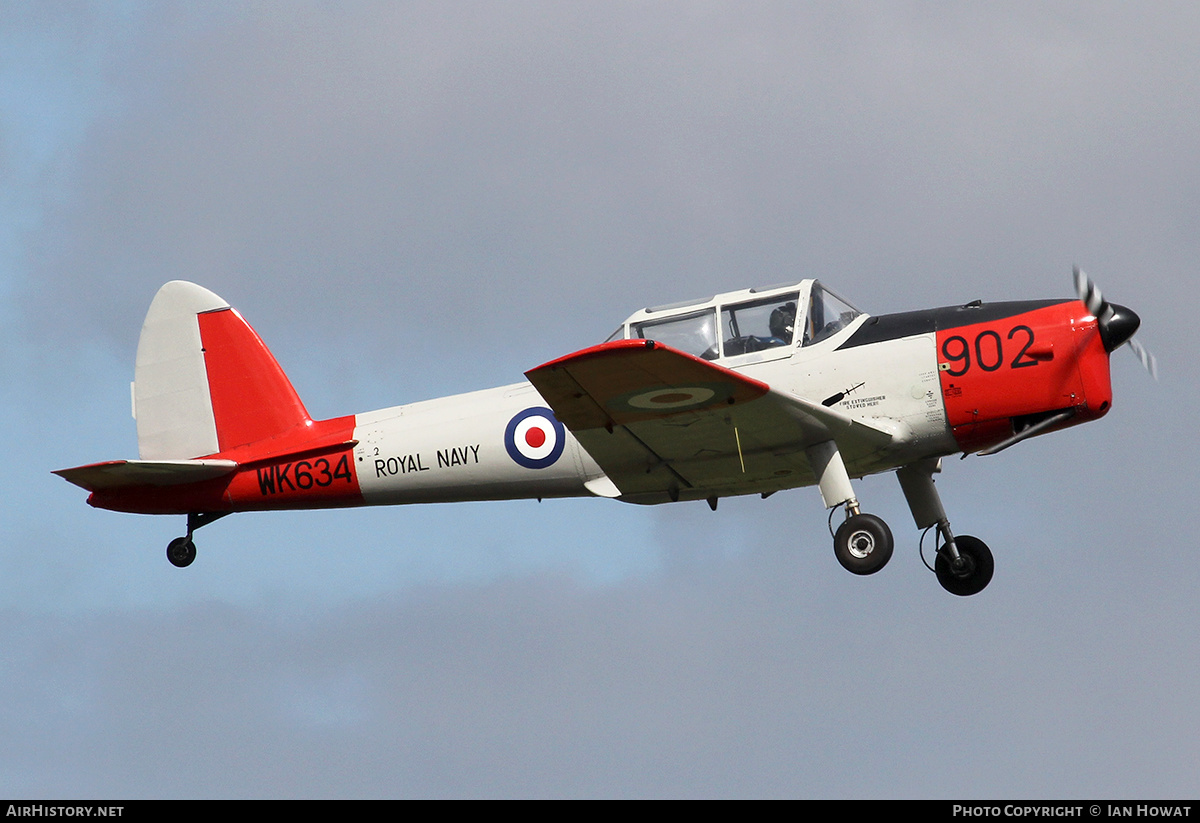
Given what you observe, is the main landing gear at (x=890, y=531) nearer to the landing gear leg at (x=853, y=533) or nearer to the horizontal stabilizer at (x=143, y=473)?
the landing gear leg at (x=853, y=533)

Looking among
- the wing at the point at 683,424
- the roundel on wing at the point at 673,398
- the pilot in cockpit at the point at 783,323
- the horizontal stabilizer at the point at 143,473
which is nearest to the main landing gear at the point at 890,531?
the wing at the point at 683,424

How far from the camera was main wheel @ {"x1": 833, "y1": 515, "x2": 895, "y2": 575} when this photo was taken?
490 inches

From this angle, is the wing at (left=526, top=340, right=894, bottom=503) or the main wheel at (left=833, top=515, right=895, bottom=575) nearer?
the wing at (left=526, top=340, right=894, bottom=503)

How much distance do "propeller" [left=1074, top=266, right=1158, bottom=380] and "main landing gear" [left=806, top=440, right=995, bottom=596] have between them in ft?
7.25

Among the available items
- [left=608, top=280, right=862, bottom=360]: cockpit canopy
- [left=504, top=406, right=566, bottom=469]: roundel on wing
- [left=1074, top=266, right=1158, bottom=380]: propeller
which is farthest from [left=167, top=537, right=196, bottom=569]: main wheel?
[left=1074, top=266, right=1158, bottom=380]: propeller

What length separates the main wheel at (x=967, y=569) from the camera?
13953 mm

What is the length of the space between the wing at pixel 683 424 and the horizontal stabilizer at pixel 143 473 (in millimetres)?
4077

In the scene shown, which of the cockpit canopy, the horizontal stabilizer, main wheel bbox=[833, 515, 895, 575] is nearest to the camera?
main wheel bbox=[833, 515, 895, 575]

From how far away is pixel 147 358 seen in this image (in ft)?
53.7

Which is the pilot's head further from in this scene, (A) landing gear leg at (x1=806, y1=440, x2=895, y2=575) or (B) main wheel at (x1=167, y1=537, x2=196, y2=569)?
(B) main wheel at (x1=167, y1=537, x2=196, y2=569)

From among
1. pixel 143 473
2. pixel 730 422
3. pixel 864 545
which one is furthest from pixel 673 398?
pixel 143 473

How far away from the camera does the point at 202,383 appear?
52.7 ft

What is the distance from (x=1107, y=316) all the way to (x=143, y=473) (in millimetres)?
9090

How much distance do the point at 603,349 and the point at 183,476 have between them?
18.6 feet
